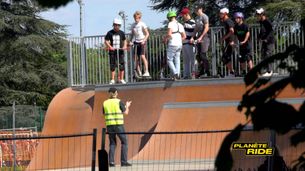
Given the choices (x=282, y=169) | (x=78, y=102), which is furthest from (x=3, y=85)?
(x=282, y=169)

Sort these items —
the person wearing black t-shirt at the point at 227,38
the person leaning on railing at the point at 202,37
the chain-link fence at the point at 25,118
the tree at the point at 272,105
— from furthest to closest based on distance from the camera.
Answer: the chain-link fence at the point at 25,118 → the person leaning on railing at the point at 202,37 → the person wearing black t-shirt at the point at 227,38 → the tree at the point at 272,105

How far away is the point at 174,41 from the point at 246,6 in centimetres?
3142

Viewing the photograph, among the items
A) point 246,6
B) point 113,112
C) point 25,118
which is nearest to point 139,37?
point 113,112

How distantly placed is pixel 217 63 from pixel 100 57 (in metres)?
3.02

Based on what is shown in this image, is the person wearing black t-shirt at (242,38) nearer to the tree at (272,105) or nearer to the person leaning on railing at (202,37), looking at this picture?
the person leaning on railing at (202,37)

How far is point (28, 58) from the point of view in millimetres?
53875

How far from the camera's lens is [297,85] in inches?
118

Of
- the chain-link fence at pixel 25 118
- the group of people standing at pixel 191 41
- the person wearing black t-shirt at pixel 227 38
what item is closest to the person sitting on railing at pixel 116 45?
the group of people standing at pixel 191 41


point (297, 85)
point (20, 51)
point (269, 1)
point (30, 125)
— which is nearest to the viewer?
point (297, 85)

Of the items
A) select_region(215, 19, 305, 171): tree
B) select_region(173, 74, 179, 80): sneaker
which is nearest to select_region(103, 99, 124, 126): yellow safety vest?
select_region(173, 74, 179, 80): sneaker

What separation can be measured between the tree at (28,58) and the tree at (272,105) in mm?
48924

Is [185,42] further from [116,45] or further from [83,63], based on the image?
[83,63]

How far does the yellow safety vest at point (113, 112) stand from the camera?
16953 millimetres

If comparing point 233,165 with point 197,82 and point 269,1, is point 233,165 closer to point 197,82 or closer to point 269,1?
point 197,82
